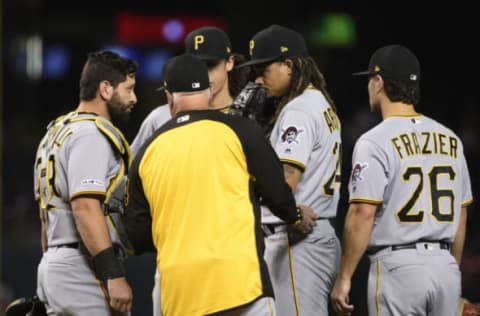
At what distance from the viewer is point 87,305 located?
5.10m

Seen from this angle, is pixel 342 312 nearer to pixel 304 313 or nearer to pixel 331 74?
pixel 304 313

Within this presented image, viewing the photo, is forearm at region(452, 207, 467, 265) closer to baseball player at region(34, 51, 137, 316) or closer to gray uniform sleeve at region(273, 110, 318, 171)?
gray uniform sleeve at region(273, 110, 318, 171)

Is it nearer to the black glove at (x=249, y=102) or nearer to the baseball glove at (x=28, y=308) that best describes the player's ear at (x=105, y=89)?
the black glove at (x=249, y=102)

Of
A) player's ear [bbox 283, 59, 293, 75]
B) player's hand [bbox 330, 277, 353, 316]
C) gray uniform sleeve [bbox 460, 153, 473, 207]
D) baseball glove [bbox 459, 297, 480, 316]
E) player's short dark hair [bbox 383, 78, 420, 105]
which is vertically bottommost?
baseball glove [bbox 459, 297, 480, 316]

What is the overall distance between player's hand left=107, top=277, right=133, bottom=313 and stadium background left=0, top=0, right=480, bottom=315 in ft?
20.5

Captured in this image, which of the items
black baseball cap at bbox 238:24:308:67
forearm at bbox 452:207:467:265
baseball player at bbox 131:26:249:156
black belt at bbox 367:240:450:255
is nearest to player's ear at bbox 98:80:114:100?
baseball player at bbox 131:26:249:156

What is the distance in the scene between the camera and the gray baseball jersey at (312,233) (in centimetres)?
525

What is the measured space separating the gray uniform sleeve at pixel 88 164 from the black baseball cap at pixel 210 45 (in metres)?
0.81

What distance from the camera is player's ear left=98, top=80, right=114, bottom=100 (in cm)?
529

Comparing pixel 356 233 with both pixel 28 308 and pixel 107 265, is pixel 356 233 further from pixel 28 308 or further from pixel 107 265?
pixel 28 308

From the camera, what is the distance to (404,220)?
5.08 m

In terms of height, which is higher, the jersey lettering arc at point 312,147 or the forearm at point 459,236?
the jersey lettering arc at point 312,147

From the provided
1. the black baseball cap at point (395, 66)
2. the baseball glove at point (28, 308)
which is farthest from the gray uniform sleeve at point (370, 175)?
the baseball glove at point (28, 308)

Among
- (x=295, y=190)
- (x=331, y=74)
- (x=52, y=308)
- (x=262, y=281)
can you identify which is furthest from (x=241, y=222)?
(x=331, y=74)
